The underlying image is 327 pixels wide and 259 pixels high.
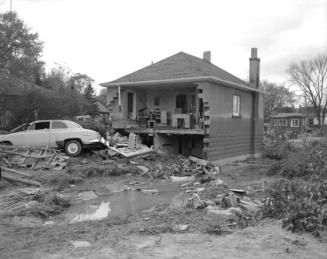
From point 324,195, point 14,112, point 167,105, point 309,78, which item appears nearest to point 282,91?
point 309,78

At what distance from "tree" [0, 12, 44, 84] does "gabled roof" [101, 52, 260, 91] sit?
4.39 meters

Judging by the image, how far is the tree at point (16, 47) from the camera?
19.5 metres

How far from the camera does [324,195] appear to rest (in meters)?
7.12

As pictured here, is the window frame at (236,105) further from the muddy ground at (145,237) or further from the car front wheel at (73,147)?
the muddy ground at (145,237)

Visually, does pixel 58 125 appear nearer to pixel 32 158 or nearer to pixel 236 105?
pixel 32 158

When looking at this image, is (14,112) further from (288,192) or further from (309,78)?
(309,78)

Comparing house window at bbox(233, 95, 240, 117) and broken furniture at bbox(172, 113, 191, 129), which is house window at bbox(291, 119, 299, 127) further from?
broken furniture at bbox(172, 113, 191, 129)

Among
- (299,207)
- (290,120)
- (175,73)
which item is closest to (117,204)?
(299,207)

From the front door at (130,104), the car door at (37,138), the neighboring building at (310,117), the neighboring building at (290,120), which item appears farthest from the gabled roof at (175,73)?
the neighboring building at (290,120)

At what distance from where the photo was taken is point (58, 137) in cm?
1563

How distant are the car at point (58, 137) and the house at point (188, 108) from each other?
16.1 ft

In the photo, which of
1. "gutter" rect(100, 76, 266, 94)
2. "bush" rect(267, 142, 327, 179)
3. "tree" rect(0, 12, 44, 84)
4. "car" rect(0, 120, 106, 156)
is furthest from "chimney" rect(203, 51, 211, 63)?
"car" rect(0, 120, 106, 156)

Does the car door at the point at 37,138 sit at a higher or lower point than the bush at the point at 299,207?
higher

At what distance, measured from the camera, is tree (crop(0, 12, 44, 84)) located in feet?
64.0
